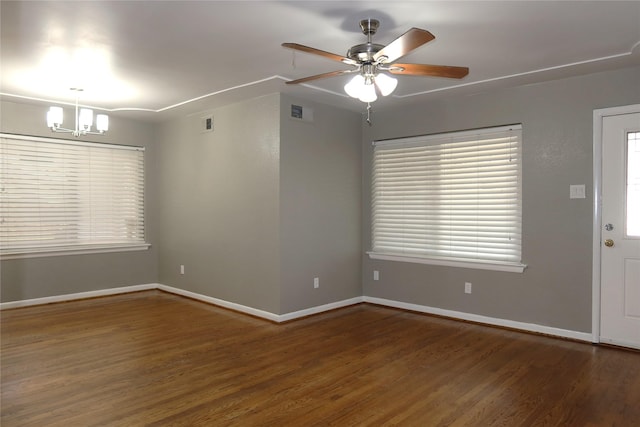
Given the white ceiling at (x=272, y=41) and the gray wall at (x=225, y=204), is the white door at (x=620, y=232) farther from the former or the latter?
the gray wall at (x=225, y=204)

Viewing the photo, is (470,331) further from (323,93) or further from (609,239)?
(323,93)

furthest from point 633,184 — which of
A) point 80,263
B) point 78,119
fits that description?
point 80,263

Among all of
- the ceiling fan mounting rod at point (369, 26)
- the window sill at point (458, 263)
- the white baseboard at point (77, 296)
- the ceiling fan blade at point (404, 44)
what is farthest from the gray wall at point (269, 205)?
the ceiling fan blade at point (404, 44)

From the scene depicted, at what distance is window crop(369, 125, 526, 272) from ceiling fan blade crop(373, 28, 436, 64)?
242 cm

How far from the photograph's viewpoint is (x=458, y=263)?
194 inches

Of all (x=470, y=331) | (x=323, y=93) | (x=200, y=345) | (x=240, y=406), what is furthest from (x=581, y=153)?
(x=200, y=345)

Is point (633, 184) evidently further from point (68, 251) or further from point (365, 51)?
point (68, 251)

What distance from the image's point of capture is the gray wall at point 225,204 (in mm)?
4902

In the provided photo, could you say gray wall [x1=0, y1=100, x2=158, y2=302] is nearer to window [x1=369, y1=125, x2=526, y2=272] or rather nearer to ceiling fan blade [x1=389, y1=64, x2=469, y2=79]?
window [x1=369, y1=125, x2=526, y2=272]

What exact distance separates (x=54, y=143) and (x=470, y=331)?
18.4 ft

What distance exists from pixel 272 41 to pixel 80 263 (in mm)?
4385

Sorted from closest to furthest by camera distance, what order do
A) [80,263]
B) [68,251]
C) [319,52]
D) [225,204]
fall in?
1. [319,52]
2. [225,204]
3. [68,251]
4. [80,263]

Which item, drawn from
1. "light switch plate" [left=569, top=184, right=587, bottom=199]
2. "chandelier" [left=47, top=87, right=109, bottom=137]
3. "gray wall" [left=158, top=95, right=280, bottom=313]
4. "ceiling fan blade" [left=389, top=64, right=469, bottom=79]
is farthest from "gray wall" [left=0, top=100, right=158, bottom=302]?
"light switch plate" [left=569, top=184, right=587, bottom=199]

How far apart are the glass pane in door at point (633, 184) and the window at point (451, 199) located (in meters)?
0.93
